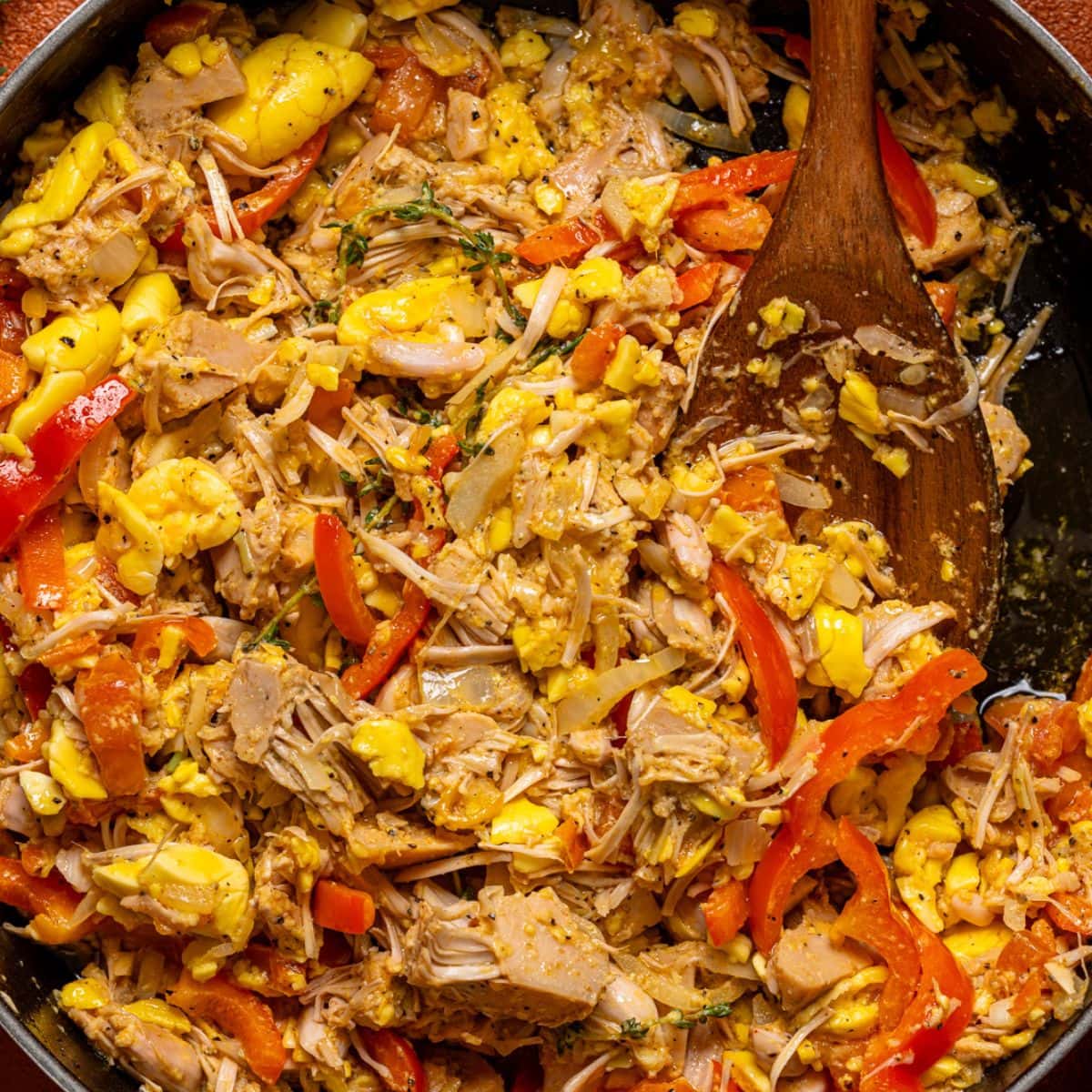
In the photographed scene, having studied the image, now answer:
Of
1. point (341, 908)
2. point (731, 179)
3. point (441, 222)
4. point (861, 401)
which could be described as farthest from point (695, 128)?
point (341, 908)

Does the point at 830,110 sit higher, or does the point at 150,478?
the point at 830,110

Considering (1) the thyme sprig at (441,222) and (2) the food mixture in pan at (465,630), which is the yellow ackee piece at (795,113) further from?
(1) the thyme sprig at (441,222)

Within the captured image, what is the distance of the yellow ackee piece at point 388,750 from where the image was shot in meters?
3.05

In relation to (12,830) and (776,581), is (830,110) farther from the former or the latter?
(12,830)

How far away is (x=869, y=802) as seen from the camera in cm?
343

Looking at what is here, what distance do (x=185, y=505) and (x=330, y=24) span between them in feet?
4.34

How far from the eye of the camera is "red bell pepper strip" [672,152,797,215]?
3410 millimetres

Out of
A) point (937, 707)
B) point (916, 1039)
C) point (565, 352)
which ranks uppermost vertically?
point (565, 352)

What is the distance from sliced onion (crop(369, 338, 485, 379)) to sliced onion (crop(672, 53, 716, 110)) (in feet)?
3.19

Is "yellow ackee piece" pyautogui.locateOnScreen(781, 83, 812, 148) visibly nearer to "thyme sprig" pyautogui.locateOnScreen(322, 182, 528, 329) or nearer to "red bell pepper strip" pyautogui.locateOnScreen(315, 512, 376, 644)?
"thyme sprig" pyautogui.locateOnScreen(322, 182, 528, 329)

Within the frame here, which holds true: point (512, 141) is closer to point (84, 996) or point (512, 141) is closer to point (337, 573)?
point (337, 573)

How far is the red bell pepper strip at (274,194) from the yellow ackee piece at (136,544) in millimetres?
706

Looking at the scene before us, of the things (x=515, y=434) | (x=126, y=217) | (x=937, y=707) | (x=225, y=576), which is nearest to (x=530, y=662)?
(x=515, y=434)

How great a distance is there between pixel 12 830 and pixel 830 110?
2.67 m
